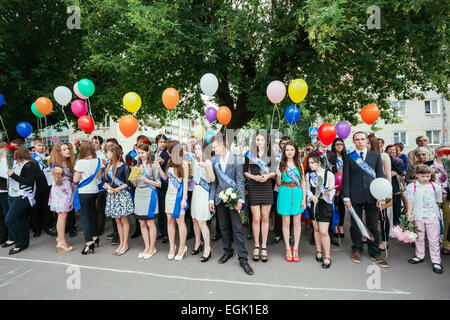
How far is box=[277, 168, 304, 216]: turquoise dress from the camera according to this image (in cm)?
419

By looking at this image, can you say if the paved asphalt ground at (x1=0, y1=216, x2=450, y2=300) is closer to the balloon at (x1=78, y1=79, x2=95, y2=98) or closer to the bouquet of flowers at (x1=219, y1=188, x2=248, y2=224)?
the bouquet of flowers at (x1=219, y1=188, x2=248, y2=224)

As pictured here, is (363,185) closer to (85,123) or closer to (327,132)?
(327,132)

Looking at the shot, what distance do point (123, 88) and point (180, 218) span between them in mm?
5573

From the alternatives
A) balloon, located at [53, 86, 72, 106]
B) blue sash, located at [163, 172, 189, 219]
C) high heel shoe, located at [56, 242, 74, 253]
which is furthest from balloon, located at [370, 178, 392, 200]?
balloon, located at [53, 86, 72, 106]

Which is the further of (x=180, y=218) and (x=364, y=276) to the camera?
(x=180, y=218)

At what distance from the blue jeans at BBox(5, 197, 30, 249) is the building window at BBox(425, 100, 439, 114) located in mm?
29572

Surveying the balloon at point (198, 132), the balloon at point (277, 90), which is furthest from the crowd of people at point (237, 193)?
the balloon at point (277, 90)

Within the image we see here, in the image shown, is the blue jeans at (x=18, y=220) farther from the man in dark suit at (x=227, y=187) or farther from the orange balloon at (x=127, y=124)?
the man in dark suit at (x=227, y=187)

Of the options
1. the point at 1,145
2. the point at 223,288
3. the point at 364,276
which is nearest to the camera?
the point at 223,288

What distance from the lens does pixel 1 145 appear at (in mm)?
4961

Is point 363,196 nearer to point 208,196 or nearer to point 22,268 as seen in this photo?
point 208,196

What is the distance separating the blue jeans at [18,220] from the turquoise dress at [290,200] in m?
4.71

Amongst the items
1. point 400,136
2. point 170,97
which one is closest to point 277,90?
point 170,97

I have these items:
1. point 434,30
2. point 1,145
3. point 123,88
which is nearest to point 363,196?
point 434,30
